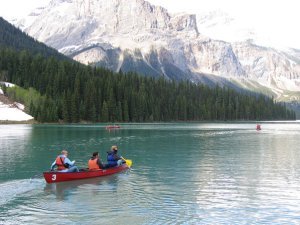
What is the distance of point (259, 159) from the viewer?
211ft

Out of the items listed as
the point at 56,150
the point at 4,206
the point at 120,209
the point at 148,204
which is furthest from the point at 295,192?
the point at 56,150

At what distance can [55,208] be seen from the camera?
106 ft

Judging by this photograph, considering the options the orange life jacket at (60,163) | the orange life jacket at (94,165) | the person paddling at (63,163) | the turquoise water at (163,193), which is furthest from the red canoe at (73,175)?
the orange life jacket at (60,163)

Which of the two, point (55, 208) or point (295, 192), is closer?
point (55, 208)

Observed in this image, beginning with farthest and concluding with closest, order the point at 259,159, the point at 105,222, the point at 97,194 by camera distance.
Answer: the point at 259,159, the point at 97,194, the point at 105,222

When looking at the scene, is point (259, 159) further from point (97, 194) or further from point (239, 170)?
point (97, 194)

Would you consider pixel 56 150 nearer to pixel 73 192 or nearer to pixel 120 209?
pixel 73 192

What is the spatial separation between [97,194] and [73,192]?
8.18 feet

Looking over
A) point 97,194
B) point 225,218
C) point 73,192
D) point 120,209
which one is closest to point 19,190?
point 73,192

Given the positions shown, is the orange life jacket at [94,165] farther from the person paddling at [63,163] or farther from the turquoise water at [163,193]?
the person paddling at [63,163]

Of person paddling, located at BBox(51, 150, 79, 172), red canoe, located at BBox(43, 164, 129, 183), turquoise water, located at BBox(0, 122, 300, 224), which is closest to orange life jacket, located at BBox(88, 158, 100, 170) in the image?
red canoe, located at BBox(43, 164, 129, 183)

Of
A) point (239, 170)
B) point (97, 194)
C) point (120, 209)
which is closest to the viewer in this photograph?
point (120, 209)

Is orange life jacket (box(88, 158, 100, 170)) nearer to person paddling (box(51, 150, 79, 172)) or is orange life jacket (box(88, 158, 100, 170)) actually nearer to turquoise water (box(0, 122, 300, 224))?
turquoise water (box(0, 122, 300, 224))

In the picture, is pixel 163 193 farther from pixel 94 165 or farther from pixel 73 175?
pixel 94 165
